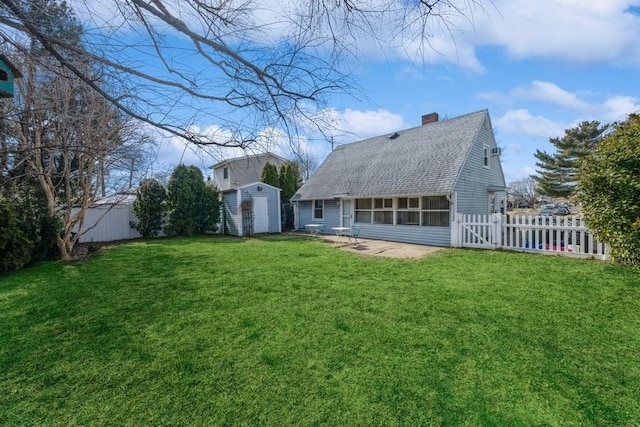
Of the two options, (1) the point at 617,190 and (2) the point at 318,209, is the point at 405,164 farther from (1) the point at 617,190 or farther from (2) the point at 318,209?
(1) the point at 617,190

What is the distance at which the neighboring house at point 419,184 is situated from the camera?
38.2 ft

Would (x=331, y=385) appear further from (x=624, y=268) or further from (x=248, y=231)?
(x=248, y=231)

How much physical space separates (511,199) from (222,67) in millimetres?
59933

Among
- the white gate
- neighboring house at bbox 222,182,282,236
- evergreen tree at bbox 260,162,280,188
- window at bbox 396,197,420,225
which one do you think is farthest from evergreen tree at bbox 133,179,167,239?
the white gate

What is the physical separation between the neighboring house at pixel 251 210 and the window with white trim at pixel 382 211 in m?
6.68

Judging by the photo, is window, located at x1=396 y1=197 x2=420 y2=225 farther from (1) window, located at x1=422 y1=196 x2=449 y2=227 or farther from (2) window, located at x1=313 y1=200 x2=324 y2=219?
(2) window, located at x1=313 y1=200 x2=324 y2=219

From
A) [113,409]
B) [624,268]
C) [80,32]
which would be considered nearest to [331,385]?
[113,409]

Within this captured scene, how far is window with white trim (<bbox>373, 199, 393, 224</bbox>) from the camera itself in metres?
13.4

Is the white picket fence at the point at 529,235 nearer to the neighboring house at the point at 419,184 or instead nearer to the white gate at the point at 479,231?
the white gate at the point at 479,231

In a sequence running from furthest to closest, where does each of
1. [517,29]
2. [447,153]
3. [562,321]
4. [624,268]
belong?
[447,153], [624,268], [562,321], [517,29]

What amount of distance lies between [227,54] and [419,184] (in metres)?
10.8

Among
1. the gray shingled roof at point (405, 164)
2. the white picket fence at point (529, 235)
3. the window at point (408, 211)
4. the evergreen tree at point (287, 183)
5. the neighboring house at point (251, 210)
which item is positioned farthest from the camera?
the evergreen tree at point (287, 183)

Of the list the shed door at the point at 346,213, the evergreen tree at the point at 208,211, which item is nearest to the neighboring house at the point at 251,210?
the evergreen tree at the point at 208,211

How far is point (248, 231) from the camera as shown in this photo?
16641mm
